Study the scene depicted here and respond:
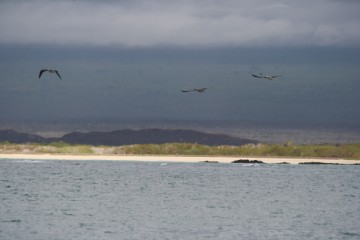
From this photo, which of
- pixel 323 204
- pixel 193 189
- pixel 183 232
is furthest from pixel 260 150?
pixel 183 232

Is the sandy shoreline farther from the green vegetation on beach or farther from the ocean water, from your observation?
the ocean water

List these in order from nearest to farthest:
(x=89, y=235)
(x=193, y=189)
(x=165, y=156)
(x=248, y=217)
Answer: (x=89, y=235)
(x=248, y=217)
(x=193, y=189)
(x=165, y=156)

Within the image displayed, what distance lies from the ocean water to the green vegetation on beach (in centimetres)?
1159

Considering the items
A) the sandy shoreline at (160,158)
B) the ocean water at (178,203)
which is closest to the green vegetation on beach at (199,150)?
the sandy shoreline at (160,158)

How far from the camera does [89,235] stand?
166 ft

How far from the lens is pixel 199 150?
13462 cm

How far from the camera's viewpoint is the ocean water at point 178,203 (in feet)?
174

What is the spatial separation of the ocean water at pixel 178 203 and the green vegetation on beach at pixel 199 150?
1159cm

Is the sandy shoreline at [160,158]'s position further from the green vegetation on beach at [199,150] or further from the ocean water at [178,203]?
the ocean water at [178,203]

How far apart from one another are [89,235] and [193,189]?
3378cm

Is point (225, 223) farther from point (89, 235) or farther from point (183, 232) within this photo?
point (89, 235)

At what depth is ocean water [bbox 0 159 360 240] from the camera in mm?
53031

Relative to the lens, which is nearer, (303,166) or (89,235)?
(89,235)

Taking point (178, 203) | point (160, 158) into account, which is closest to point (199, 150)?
point (160, 158)
